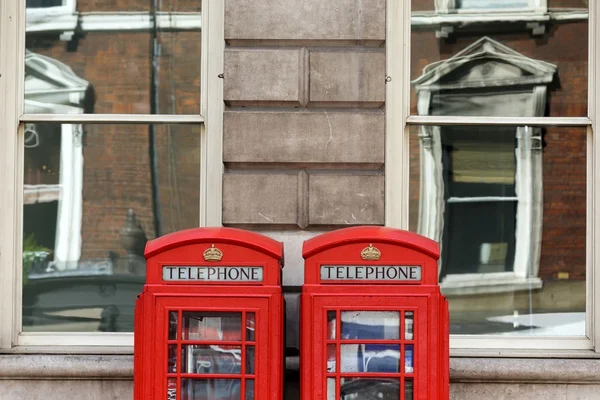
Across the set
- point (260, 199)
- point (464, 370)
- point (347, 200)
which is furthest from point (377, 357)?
point (260, 199)

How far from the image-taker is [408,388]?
461 cm

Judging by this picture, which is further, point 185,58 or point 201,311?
point 185,58

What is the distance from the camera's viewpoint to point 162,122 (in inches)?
237

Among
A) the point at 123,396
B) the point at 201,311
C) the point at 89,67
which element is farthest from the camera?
the point at 89,67

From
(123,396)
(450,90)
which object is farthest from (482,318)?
(123,396)

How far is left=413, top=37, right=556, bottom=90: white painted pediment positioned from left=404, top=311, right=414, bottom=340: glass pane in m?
2.03

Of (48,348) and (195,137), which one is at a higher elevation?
(195,137)

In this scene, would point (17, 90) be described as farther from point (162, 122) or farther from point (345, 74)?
point (345, 74)

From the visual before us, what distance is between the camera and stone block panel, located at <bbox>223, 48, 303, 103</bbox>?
5812mm

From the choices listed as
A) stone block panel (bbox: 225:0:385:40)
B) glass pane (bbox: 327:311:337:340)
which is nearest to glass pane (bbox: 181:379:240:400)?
glass pane (bbox: 327:311:337:340)

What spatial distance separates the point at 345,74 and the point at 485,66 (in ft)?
3.15

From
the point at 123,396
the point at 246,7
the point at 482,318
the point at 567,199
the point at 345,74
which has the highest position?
the point at 246,7

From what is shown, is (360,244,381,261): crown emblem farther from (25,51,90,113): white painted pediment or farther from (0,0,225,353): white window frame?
(25,51,90,113): white painted pediment

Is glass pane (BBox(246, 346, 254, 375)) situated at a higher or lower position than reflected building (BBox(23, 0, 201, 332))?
lower
